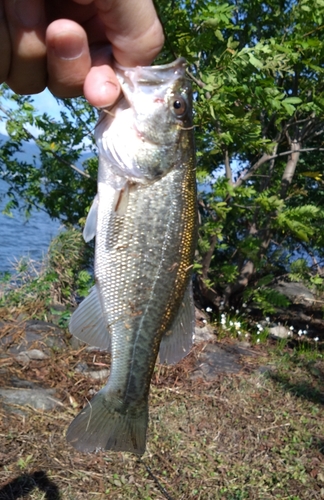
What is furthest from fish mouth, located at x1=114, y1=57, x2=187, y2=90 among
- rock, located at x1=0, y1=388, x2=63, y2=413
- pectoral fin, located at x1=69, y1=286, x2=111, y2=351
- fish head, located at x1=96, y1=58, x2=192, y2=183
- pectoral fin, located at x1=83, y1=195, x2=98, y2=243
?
rock, located at x1=0, y1=388, x2=63, y2=413

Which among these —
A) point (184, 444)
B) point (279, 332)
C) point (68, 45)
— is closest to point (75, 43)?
point (68, 45)

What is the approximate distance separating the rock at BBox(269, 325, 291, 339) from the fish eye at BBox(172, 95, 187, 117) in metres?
6.08

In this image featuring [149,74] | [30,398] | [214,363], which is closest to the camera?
[149,74]

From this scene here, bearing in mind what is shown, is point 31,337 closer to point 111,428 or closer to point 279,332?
point 111,428

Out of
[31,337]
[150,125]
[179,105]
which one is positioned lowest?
[31,337]

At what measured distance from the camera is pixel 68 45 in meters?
1.76

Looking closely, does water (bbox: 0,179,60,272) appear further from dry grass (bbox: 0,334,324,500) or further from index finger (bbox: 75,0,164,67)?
index finger (bbox: 75,0,164,67)

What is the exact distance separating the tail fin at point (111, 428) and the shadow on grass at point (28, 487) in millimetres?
1748

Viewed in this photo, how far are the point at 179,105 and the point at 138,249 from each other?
681 mm

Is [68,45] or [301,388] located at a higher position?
[68,45]

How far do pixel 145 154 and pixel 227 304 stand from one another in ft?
19.1

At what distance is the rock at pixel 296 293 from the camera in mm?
9383

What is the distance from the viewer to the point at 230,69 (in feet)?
14.3

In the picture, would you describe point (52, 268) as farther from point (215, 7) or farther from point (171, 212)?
point (171, 212)
